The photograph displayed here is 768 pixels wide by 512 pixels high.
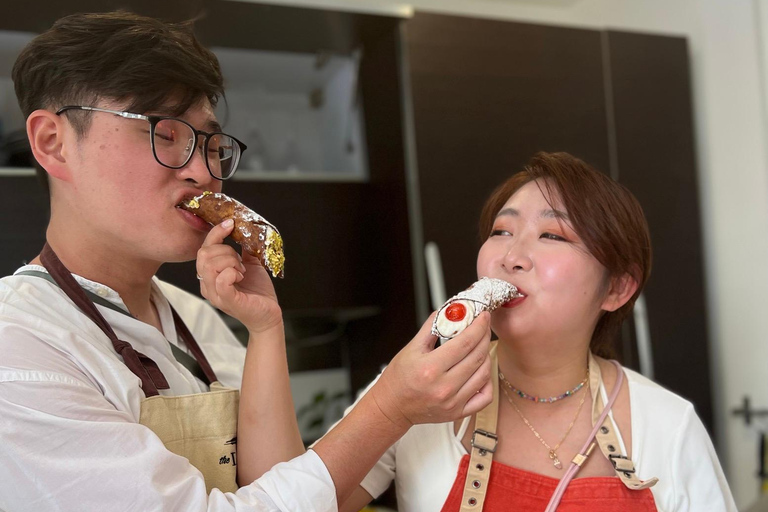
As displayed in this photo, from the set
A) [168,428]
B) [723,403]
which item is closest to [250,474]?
[168,428]

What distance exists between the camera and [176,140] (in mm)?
1308

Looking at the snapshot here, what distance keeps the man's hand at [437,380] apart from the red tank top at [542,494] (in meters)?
0.24

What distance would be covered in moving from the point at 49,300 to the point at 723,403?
303 cm

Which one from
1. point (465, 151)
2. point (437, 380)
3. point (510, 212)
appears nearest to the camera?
point (437, 380)

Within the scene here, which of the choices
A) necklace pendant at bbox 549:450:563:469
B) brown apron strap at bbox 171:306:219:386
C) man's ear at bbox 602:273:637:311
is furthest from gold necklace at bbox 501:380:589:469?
brown apron strap at bbox 171:306:219:386

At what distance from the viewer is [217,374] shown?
1.59 meters

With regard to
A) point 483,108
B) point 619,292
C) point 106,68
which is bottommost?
point 619,292

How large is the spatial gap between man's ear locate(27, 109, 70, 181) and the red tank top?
90 centimetres

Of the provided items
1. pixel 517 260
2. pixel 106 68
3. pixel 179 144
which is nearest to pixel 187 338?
pixel 179 144

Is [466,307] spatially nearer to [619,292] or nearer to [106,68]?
[619,292]

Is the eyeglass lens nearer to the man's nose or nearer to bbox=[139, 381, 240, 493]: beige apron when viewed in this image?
the man's nose

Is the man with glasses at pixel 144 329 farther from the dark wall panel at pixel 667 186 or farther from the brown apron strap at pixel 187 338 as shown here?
the dark wall panel at pixel 667 186

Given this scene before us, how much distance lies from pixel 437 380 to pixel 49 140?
77 cm

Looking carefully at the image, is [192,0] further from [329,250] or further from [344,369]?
[344,369]
